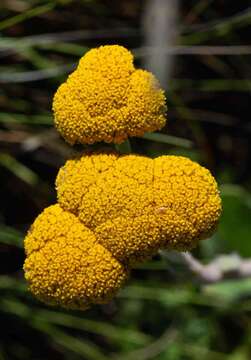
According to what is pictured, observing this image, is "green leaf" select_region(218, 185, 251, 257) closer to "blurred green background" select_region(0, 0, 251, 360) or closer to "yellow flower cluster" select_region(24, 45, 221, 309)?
"blurred green background" select_region(0, 0, 251, 360)

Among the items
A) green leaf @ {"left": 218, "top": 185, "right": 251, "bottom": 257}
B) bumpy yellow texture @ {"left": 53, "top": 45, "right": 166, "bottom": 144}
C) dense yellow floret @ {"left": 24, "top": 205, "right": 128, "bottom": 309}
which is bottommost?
dense yellow floret @ {"left": 24, "top": 205, "right": 128, "bottom": 309}

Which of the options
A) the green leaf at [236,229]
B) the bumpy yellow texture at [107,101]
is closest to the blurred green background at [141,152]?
the green leaf at [236,229]

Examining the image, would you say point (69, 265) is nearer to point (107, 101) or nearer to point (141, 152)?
point (107, 101)

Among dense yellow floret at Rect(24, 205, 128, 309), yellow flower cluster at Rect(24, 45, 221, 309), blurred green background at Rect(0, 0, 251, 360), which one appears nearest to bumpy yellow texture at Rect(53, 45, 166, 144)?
yellow flower cluster at Rect(24, 45, 221, 309)

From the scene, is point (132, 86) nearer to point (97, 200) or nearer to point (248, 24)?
point (97, 200)

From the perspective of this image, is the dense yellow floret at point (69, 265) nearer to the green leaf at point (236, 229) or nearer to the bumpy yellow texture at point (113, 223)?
the bumpy yellow texture at point (113, 223)
